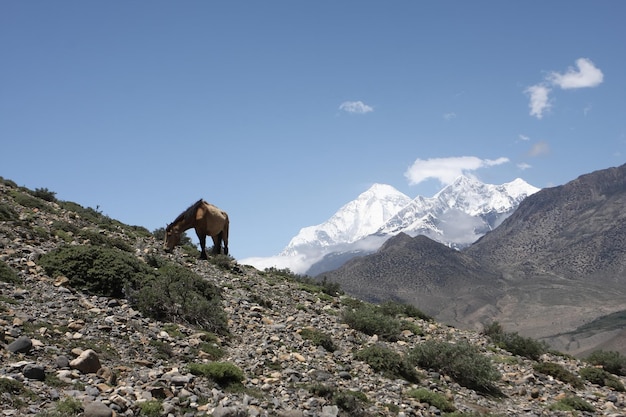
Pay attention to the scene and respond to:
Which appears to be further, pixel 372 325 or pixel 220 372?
pixel 372 325

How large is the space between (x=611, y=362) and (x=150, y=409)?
72.7ft

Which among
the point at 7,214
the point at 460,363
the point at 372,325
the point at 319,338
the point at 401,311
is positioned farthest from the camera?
the point at 401,311

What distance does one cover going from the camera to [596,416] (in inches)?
640

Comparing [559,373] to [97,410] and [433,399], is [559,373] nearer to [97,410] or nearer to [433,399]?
[433,399]

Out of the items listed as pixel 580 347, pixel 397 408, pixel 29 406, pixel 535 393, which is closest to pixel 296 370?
pixel 397 408

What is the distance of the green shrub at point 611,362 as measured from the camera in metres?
23.6

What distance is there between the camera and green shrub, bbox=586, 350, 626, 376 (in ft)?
77.5

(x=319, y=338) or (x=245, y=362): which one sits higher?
(x=319, y=338)

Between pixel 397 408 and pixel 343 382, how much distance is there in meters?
1.83

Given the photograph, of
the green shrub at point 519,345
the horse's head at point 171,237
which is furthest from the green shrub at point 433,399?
the horse's head at point 171,237

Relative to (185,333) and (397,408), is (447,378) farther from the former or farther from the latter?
(185,333)

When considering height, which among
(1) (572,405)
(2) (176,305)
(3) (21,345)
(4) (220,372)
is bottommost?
(1) (572,405)

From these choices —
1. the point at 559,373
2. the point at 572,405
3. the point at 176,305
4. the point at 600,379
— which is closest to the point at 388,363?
the point at 572,405

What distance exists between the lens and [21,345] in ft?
39.0
